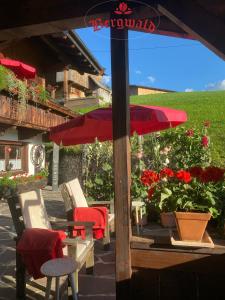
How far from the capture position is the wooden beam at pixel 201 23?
2320mm

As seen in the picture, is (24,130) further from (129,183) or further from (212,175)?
(212,175)

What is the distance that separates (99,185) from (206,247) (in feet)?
16.5

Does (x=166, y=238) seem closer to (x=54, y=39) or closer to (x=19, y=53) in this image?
(x=54, y=39)

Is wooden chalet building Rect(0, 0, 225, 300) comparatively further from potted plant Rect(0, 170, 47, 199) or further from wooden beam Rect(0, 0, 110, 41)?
potted plant Rect(0, 170, 47, 199)

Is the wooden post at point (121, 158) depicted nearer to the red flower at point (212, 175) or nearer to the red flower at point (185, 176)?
the red flower at point (185, 176)

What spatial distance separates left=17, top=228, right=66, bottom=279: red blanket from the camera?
308 centimetres

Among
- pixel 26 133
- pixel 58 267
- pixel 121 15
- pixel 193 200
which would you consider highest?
pixel 26 133

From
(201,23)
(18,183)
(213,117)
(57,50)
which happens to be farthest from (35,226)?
(213,117)

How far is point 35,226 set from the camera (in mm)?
3711

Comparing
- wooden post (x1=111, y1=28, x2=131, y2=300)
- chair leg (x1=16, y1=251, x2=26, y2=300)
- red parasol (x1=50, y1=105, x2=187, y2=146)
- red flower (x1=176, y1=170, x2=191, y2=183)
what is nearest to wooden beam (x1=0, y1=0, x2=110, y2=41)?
wooden post (x1=111, y1=28, x2=131, y2=300)

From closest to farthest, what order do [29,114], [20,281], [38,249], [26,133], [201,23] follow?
[201,23], [38,249], [20,281], [29,114], [26,133]

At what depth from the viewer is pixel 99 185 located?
726 centimetres

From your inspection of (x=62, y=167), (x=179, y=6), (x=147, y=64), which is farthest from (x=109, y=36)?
(x=62, y=167)

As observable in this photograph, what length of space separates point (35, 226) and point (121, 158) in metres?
1.81
